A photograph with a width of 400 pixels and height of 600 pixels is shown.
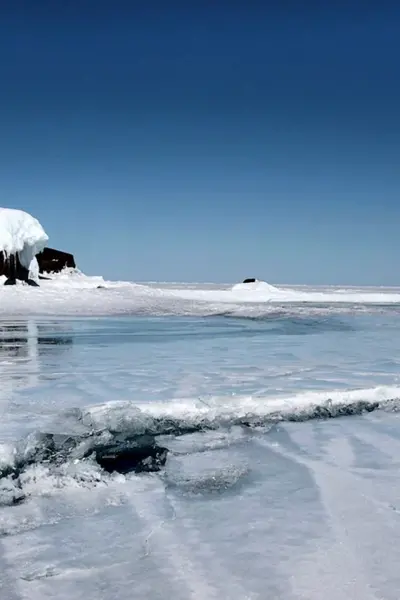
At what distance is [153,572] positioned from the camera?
4.44 ft

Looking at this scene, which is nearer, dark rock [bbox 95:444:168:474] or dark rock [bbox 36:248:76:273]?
dark rock [bbox 95:444:168:474]

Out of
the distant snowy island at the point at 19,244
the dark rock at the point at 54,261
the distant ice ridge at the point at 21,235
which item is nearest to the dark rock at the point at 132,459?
the distant snowy island at the point at 19,244

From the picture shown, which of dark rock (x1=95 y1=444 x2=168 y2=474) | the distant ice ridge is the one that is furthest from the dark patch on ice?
the distant ice ridge

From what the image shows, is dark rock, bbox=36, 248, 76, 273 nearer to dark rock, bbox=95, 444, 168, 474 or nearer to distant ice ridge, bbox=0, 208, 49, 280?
distant ice ridge, bbox=0, 208, 49, 280

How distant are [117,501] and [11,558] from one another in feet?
1.54

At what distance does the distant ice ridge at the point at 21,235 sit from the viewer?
793 inches

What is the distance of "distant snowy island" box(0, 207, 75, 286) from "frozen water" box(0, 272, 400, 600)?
634 inches

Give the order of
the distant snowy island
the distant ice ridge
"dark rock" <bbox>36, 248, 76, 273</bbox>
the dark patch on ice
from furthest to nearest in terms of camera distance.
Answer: "dark rock" <bbox>36, 248, 76, 273</bbox>, the distant ice ridge, the distant snowy island, the dark patch on ice

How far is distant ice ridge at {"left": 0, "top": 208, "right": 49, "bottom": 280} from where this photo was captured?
793 inches

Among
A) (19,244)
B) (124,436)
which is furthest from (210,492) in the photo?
(19,244)

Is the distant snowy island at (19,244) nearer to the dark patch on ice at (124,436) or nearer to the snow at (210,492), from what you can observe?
the snow at (210,492)

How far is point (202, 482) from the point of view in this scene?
2023 mm

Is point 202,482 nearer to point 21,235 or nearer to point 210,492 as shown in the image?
point 210,492

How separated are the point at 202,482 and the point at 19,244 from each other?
19813mm
